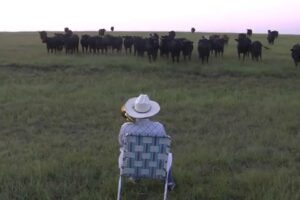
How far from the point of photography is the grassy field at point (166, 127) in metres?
7.77

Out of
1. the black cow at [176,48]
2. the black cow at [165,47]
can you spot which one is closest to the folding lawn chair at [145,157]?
the black cow at [176,48]

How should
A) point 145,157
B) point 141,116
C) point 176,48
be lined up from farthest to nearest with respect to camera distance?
point 176,48 < point 141,116 < point 145,157

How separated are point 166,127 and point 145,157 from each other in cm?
593

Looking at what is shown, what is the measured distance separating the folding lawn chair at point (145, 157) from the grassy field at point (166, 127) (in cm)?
65

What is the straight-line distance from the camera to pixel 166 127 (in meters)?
12.7

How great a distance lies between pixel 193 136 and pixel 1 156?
3975 millimetres

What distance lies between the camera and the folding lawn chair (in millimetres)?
6723

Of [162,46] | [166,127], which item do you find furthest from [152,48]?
[166,127]

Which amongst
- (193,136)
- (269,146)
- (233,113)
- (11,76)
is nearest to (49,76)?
(11,76)

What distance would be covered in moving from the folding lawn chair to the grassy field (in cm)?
65

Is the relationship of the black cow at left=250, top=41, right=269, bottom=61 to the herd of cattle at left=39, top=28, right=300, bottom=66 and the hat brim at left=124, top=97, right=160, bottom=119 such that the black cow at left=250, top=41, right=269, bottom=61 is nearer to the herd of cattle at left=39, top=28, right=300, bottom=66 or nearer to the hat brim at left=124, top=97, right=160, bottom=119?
the herd of cattle at left=39, top=28, right=300, bottom=66

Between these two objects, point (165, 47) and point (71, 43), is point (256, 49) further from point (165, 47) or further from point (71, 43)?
point (71, 43)

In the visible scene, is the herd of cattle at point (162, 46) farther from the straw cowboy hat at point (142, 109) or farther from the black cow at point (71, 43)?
the straw cowboy hat at point (142, 109)

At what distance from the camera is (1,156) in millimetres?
9586
